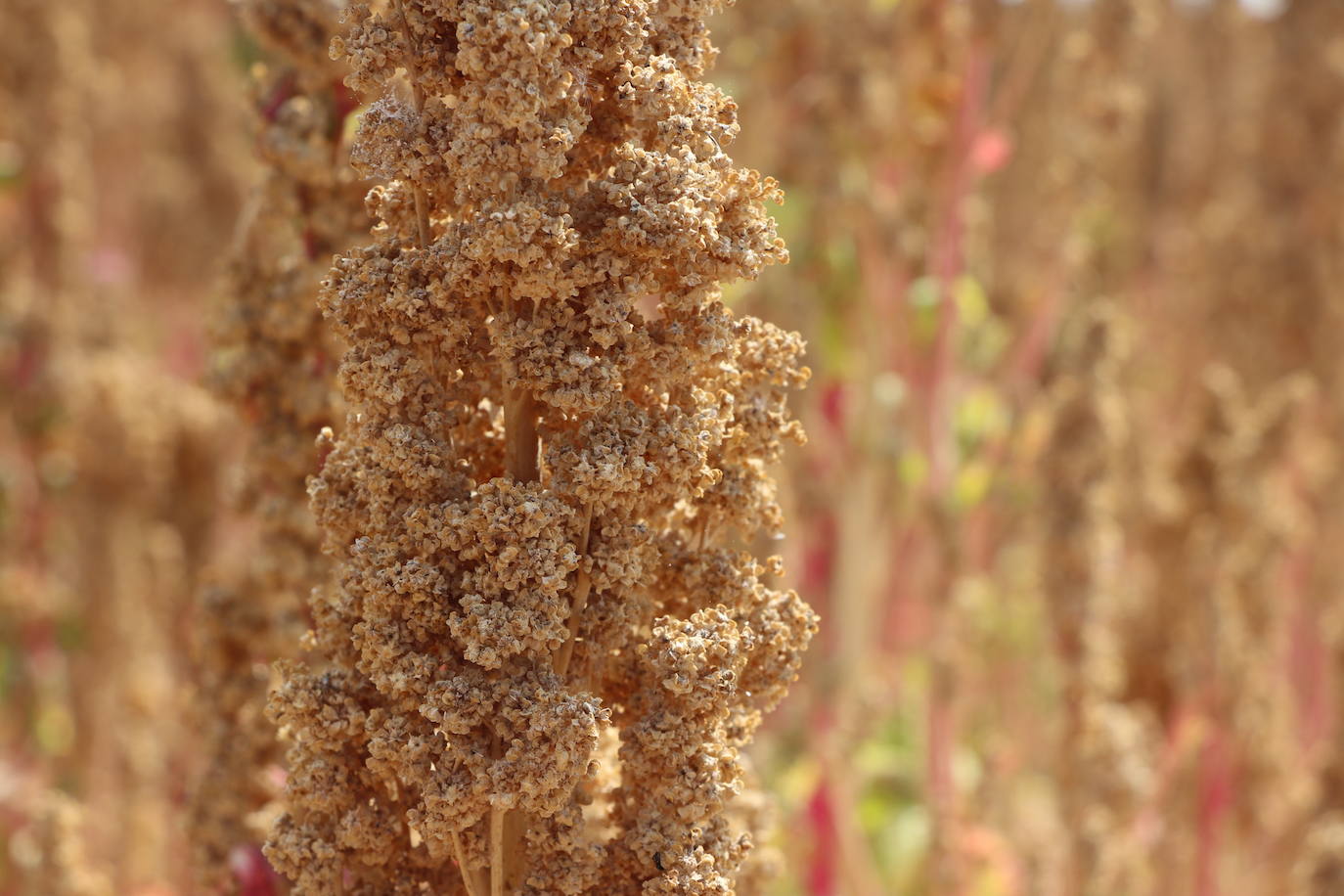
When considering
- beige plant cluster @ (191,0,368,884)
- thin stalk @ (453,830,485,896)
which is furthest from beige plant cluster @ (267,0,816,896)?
beige plant cluster @ (191,0,368,884)

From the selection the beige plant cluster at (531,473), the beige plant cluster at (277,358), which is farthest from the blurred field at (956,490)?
the beige plant cluster at (531,473)

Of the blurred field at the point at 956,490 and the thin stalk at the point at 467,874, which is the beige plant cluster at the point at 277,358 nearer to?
the blurred field at the point at 956,490

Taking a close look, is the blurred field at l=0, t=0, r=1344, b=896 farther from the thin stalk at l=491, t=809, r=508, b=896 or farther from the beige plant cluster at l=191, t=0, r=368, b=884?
the thin stalk at l=491, t=809, r=508, b=896

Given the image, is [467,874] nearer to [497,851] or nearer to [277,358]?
[497,851]

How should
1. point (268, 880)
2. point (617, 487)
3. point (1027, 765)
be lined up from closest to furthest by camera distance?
point (617, 487), point (268, 880), point (1027, 765)

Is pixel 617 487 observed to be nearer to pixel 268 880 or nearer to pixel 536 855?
pixel 536 855

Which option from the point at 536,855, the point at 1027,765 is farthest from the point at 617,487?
the point at 1027,765
